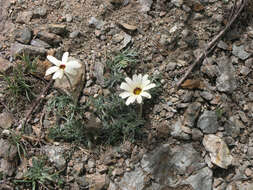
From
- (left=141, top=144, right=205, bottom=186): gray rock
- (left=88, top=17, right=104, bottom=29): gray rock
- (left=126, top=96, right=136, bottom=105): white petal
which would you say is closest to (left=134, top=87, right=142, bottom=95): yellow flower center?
(left=126, top=96, right=136, bottom=105): white petal

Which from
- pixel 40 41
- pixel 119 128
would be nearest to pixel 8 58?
pixel 40 41

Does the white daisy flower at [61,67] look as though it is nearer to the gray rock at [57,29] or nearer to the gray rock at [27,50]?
the gray rock at [27,50]

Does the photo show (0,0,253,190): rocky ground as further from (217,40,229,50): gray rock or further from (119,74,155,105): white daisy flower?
(119,74,155,105): white daisy flower

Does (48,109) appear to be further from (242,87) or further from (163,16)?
(242,87)

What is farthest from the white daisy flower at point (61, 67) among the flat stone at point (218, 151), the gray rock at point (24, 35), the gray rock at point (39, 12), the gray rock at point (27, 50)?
the flat stone at point (218, 151)

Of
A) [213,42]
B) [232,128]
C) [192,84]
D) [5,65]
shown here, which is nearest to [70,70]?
[5,65]

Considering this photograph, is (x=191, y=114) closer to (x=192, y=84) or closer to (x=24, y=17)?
(x=192, y=84)
